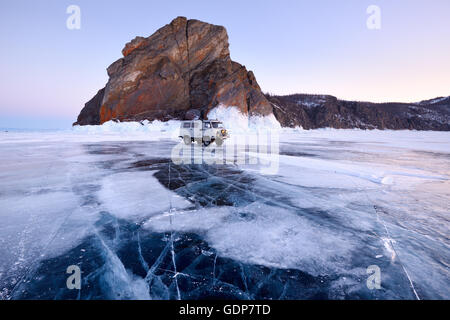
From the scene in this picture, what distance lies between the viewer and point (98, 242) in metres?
2.83

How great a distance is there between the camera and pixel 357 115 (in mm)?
94375

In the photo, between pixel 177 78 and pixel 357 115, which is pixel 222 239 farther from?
pixel 357 115

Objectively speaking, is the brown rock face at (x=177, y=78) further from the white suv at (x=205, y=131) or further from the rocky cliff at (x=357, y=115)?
the rocky cliff at (x=357, y=115)

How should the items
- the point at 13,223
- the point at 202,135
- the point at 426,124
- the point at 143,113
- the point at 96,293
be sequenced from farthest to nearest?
the point at 426,124, the point at 143,113, the point at 202,135, the point at 13,223, the point at 96,293

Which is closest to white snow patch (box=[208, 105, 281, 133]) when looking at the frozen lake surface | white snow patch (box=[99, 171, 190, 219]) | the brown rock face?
the brown rock face

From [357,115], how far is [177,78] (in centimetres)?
8366

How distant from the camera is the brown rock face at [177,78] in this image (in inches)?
1582

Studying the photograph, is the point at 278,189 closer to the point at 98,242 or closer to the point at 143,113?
the point at 98,242

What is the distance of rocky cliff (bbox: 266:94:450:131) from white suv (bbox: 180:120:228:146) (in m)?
67.7

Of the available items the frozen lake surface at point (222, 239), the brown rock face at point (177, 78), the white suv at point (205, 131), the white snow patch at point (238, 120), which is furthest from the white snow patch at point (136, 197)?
the brown rock face at point (177, 78)

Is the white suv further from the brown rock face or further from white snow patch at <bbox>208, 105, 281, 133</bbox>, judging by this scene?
the brown rock face
